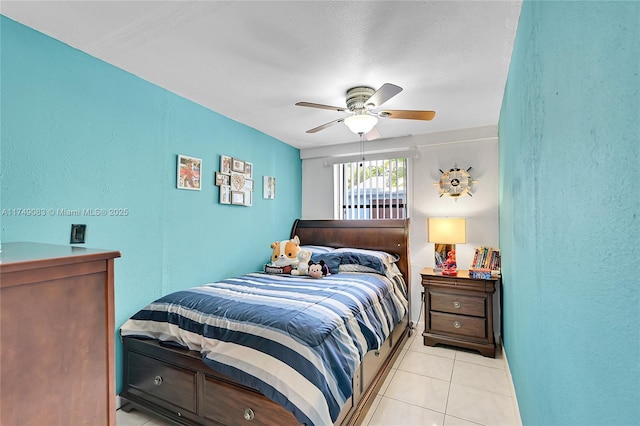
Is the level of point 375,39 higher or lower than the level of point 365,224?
higher

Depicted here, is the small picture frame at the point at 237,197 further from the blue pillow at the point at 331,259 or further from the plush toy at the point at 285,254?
the blue pillow at the point at 331,259

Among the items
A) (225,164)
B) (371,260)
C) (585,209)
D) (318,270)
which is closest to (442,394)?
(371,260)

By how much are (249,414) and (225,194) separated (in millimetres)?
2081

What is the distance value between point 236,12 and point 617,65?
5.45 ft

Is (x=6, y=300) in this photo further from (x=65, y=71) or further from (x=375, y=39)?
(x=375, y=39)

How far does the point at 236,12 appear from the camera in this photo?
161 centimetres

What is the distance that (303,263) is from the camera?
3.25 m

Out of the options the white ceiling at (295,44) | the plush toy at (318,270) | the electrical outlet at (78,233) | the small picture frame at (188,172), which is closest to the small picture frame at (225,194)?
the small picture frame at (188,172)

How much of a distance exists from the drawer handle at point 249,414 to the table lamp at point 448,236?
2.36m

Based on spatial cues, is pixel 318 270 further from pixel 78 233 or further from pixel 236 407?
pixel 78 233

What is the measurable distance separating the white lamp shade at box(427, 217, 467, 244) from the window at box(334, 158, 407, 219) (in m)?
0.61

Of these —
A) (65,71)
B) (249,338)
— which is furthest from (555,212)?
(65,71)

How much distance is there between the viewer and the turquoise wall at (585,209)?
0.53 metres

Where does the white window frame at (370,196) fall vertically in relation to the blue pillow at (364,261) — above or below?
above
